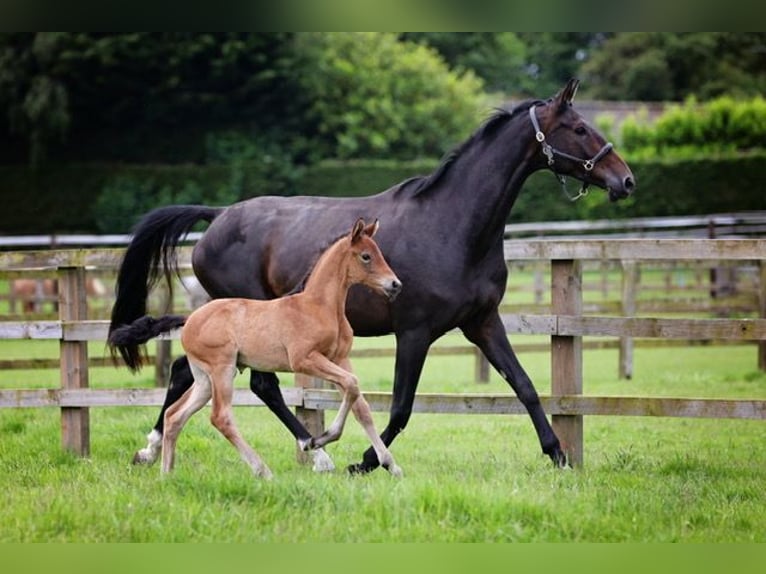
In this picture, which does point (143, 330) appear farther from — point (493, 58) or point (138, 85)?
point (493, 58)

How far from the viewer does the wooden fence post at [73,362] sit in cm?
794

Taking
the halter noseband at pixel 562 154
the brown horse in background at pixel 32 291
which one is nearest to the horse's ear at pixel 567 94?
the halter noseband at pixel 562 154

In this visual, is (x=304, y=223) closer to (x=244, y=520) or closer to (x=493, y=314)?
(x=493, y=314)

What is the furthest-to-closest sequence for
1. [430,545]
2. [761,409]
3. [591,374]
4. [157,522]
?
[591,374]
[761,409]
[157,522]
[430,545]

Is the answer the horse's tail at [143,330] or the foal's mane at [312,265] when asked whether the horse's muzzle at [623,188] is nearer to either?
the foal's mane at [312,265]

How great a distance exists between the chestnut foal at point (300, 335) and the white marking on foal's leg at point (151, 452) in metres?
0.58

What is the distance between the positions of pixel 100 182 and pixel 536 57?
83.4 feet

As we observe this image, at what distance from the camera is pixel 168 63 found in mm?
33250

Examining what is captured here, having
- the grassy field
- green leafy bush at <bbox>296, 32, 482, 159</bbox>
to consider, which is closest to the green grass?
the grassy field

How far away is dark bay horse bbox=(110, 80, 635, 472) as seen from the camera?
6.91m

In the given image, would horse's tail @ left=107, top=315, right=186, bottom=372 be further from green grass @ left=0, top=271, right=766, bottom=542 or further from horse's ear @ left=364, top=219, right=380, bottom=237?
horse's ear @ left=364, top=219, right=380, bottom=237

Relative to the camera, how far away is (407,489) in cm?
561

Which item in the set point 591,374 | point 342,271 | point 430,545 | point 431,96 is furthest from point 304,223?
point 431,96

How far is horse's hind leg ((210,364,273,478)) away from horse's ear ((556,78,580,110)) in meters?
2.60
